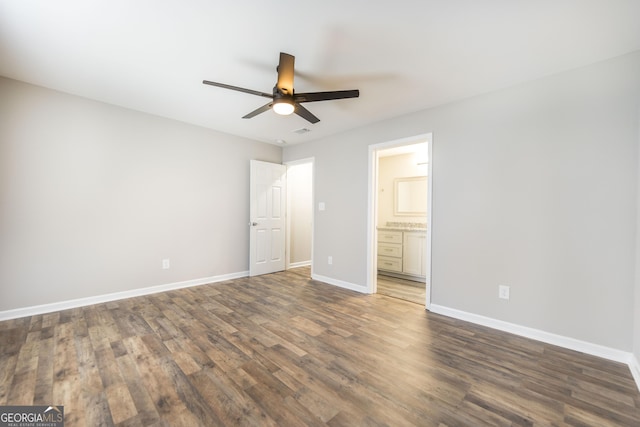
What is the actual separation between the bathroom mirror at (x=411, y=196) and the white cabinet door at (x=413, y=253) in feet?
2.17

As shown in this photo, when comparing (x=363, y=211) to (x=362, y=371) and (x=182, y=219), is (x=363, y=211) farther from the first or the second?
(x=182, y=219)

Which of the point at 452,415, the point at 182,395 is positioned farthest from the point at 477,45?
the point at 182,395

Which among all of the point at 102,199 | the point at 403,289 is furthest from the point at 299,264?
the point at 102,199

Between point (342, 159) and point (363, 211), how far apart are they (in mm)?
948

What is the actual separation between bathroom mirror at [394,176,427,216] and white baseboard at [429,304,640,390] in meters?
2.43

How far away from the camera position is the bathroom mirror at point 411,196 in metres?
5.07

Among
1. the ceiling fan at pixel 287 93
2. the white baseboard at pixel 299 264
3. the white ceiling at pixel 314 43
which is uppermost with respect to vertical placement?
the white ceiling at pixel 314 43

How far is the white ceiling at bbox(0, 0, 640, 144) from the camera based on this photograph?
1755 millimetres

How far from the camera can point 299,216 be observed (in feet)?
18.6

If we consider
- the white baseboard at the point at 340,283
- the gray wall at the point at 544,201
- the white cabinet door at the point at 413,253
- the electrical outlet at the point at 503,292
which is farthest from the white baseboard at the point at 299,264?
the electrical outlet at the point at 503,292

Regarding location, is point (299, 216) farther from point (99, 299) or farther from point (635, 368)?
point (635, 368)

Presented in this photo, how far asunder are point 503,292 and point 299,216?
153 inches

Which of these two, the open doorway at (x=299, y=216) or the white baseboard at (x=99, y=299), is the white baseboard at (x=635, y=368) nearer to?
the open doorway at (x=299, y=216)

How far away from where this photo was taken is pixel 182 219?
404 centimetres
